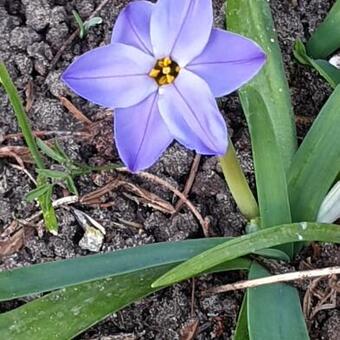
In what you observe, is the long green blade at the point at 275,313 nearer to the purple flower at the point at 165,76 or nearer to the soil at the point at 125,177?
the soil at the point at 125,177

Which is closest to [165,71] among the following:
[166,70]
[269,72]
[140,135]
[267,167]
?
[166,70]

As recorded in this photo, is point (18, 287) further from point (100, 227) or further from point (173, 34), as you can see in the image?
point (173, 34)

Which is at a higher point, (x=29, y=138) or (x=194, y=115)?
(x=194, y=115)

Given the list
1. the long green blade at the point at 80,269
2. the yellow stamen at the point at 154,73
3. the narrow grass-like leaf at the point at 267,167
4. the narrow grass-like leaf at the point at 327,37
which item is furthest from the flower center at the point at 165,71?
the narrow grass-like leaf at the point at 327,37

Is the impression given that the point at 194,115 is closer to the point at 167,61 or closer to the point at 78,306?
the point at 167,61

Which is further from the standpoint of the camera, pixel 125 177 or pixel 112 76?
pixel 125 177

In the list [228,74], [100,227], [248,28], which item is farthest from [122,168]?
[228,74]
